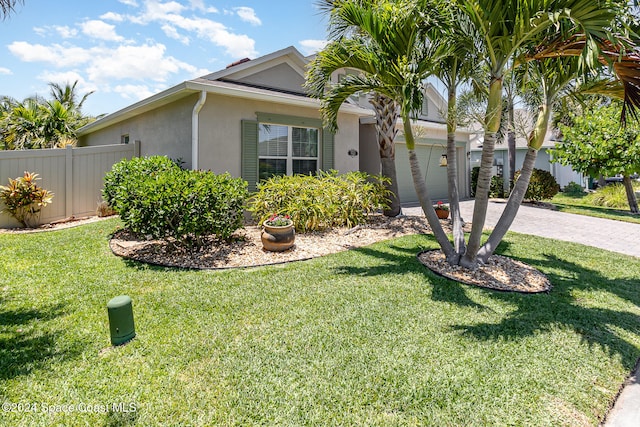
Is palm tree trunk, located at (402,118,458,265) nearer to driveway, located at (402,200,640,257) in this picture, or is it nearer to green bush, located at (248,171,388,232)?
green bush, located at (248,171,388,232)

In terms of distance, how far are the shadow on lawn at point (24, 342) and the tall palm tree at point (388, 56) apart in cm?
497

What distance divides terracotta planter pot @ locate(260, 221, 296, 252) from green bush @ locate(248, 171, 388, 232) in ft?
3.90

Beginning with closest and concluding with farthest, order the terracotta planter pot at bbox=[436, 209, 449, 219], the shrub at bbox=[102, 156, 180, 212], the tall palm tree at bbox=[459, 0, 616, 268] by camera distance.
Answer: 1. the tall palm tree at bbox=[459, 0, 616, 268]
2. the shrub at bbox=[102, 156, 180, 212]
3. the terracotta planter pot at bbox=[436, 209, 449, 219]

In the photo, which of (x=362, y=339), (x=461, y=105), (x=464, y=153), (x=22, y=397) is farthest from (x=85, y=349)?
(x=464, y=153)

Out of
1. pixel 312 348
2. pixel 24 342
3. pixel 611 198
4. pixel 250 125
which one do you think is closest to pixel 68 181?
pixel 250 125

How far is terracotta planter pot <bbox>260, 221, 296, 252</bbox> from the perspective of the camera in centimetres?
648

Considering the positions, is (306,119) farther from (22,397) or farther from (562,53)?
(22,397)

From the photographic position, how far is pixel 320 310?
4047 mm

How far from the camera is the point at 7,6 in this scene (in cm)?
464

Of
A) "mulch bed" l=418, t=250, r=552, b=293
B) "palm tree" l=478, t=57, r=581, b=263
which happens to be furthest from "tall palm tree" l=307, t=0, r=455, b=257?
"palm tree" l=478, t=57, r=581, b=263

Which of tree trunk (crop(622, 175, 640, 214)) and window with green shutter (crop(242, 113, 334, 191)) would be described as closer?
window with green shutter (crop(242, 113, 334, 191))

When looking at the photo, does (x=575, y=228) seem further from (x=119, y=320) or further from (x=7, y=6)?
(x=7, y=6)

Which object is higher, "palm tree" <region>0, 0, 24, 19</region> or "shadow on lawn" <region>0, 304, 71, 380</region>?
"palm tree" <region>0, 0, 24, 19</region>

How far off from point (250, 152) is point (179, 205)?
381 cm
